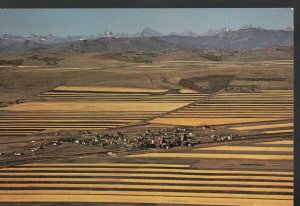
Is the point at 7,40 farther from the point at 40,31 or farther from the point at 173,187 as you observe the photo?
the point at 173,187

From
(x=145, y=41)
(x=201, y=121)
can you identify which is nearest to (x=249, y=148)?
(x=201, y=121)

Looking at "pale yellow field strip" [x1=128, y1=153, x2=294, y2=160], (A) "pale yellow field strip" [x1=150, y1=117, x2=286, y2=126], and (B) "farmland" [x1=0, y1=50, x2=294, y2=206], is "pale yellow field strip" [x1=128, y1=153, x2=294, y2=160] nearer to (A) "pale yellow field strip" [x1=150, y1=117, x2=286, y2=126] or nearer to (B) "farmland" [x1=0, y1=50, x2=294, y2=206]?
(B) "farmland" [x1=0, y1=50, x2=294, y2=206]

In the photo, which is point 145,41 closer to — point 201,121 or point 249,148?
point 201,121

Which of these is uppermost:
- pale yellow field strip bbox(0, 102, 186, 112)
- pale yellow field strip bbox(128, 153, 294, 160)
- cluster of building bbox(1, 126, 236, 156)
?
pale yellow field strip bbox(0, 102, 186, 112)

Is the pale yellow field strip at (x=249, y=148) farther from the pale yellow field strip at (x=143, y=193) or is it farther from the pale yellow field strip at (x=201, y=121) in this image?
the pale yellow field strip at (x=143, y=193)

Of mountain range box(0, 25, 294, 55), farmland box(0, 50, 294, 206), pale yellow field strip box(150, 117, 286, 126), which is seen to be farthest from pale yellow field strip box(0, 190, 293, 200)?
mountain range box(0, 25, 294, 55)

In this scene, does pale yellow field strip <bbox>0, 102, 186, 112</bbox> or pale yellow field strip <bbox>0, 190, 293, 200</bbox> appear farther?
pale yellow field strip <bbox>0, 102, 186, 112</bbox>
